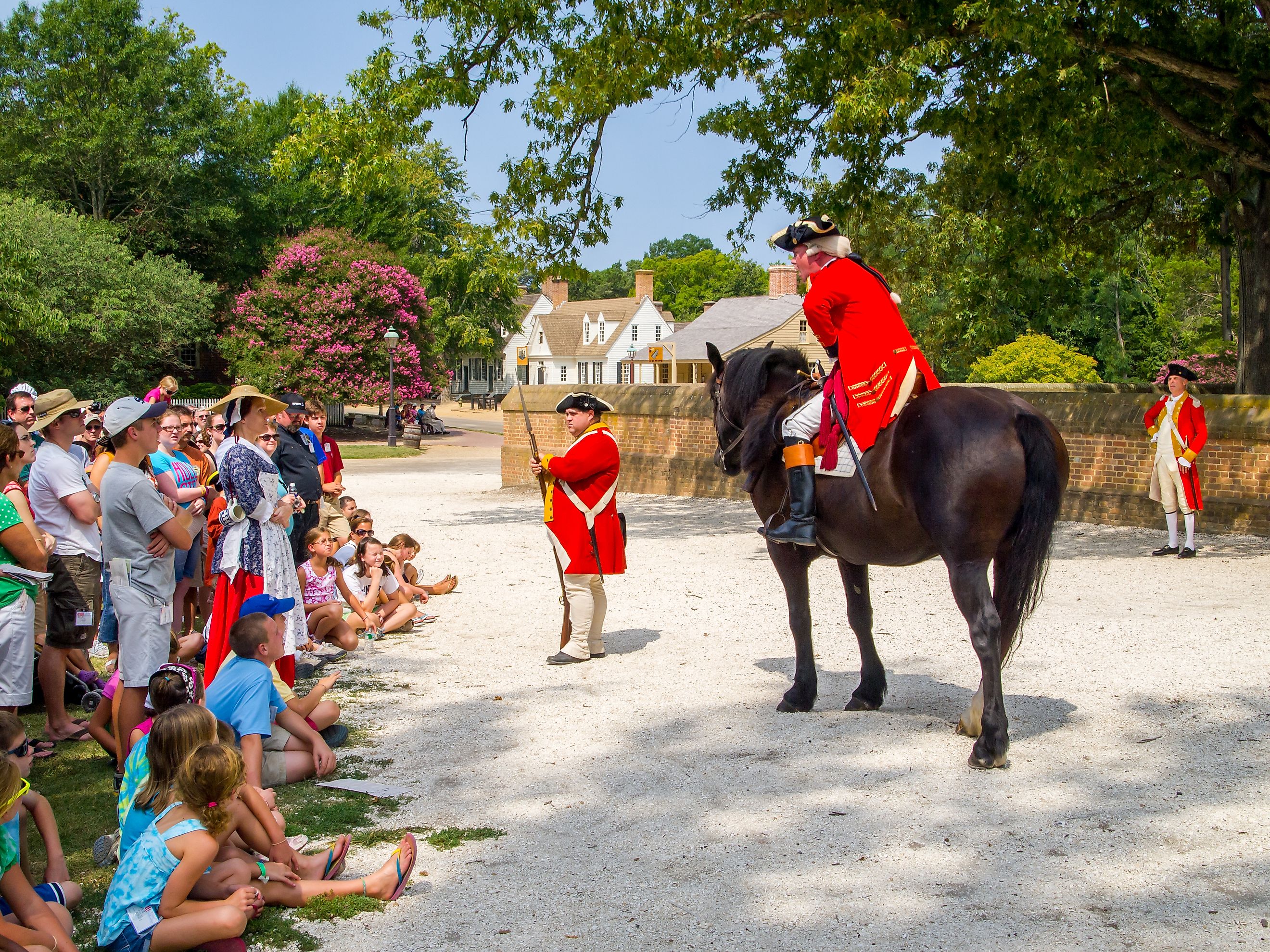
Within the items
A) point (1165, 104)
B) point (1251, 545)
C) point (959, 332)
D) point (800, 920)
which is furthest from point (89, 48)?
point (800, 920)

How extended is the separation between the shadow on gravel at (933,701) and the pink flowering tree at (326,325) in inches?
1325

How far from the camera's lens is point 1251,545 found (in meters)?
12.2

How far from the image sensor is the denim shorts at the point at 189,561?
7.68 meters

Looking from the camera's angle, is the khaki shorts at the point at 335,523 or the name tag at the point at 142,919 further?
the khaki shorts at the point at 335,523

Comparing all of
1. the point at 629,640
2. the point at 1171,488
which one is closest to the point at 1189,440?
the point at 1171,488

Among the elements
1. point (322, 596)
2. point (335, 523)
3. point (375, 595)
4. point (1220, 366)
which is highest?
point (1220, 366)

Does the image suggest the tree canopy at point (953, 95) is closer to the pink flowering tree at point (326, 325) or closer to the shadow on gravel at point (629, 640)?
the shadow on gravel at point (629, 640)

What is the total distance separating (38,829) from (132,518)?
5.79 ft

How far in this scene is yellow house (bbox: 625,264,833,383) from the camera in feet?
207

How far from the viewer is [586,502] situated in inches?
319

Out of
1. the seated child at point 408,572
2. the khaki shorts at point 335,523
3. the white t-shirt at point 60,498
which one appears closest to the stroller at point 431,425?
the seated child at point 408,572

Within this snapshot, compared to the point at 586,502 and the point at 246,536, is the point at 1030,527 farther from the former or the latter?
the point at 246,536

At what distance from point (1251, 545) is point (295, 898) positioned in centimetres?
1176

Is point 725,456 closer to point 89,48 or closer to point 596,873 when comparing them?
point 596,873
